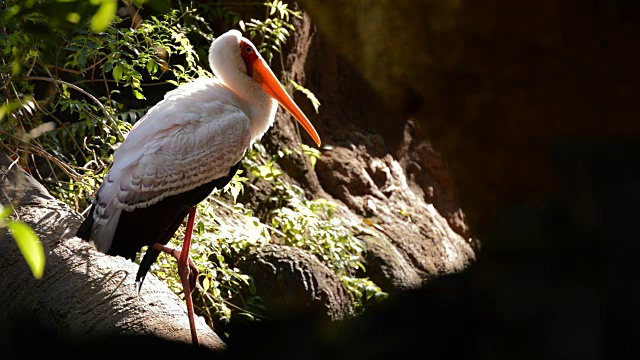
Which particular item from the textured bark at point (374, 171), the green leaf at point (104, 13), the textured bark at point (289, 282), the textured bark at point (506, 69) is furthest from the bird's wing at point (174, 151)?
the green leaf at point (104, 13)

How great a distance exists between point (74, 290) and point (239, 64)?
5.74 feet

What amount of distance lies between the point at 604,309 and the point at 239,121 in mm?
3780

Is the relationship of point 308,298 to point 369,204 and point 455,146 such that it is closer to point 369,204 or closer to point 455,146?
point 369,204

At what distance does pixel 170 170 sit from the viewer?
4320 millimetres

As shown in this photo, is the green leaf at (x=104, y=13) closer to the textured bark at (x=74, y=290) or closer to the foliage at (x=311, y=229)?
the textured bark at (x=74, y=290)

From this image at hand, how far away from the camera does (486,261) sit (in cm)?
92

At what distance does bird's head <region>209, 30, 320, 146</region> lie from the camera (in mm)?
4918

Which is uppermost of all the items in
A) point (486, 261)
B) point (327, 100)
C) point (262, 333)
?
point (327, 100)

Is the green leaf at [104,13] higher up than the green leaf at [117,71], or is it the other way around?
the green leaf at [117,71]

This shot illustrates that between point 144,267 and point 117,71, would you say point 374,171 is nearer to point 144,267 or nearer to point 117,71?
point 117,71

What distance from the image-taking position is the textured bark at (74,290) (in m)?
3.54

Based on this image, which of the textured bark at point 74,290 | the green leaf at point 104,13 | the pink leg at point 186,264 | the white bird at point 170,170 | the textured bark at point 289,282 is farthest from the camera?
the textured bark at point 289,282

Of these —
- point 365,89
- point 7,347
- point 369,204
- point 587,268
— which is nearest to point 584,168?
point 587,268

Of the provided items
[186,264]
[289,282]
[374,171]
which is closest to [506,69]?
[186,264]
